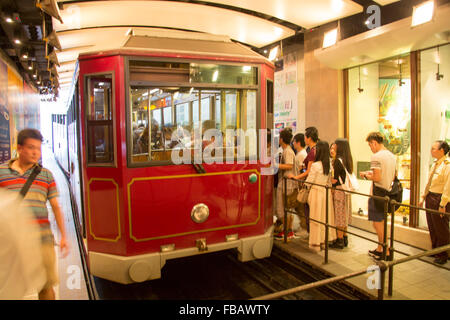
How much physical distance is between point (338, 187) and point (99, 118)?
3.55 meters

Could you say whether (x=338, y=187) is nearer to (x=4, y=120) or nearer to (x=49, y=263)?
(x=49, y=263)

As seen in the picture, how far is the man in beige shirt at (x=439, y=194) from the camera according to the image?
15.1ft

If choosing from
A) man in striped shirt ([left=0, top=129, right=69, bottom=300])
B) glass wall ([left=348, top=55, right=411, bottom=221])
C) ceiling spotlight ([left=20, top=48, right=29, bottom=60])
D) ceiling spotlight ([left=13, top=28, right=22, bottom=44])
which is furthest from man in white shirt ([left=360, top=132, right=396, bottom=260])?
ceiling spotlight ([left=20, top=48, right=29, bottom=60])

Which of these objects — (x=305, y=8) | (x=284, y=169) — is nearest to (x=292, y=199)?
(x=284, y=169)

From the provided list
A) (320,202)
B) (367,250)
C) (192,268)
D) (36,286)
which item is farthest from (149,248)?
(367,250)

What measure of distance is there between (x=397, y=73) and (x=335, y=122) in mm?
1492

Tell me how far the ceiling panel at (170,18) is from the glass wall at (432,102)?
2900 mm

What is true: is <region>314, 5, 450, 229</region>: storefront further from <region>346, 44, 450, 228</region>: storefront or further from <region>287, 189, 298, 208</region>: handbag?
<region>287, 189, 298, 208</region>: handbag

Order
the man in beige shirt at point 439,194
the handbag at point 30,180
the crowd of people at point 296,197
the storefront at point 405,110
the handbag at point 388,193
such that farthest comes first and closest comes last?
1. the storefront at point 405,110
2. the handbag at point 388,193
3. the man in beige shirt at point 439,194
4. the handbag at point 30,180
5. the crowd of people at point 296,197

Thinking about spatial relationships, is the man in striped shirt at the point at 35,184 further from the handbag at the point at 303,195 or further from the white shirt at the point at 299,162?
the white shirt at the point at 299,162

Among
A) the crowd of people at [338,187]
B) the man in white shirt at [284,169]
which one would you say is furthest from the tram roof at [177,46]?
the crowd of people at [338,187]

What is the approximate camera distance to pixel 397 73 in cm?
633

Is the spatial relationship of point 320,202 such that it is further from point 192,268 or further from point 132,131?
point 132,131

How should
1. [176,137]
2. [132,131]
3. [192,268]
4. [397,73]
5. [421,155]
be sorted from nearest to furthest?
[132,131] → [176,137] → [192,268] → [421,155] → [397,73]
